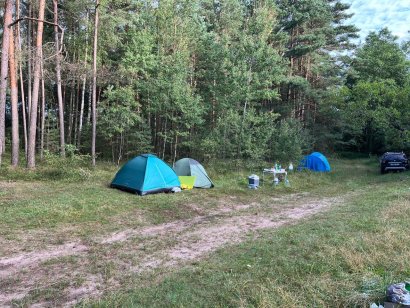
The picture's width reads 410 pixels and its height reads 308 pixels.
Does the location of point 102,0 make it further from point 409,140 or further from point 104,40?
point 409,140

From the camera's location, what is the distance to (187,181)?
11.2 m

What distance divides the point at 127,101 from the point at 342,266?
13340mm

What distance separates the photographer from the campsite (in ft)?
13.2

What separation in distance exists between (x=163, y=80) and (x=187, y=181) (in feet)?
21.3

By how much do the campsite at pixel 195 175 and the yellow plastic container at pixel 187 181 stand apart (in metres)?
0.03

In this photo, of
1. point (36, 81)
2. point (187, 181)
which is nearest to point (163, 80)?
point (36, 81)

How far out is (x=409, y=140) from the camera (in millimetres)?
19516

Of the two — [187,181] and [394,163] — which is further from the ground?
[394,163]

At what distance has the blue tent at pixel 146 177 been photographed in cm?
968

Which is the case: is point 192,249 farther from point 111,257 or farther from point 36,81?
point 36,81

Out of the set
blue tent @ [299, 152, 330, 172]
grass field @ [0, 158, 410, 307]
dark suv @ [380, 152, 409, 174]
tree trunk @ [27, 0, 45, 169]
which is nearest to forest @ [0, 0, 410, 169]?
tree trunk @ [27, 0, 45, 169]

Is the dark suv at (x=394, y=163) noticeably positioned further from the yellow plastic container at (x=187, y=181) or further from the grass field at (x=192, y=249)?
the yellow plastic container at (x=187, y=181)

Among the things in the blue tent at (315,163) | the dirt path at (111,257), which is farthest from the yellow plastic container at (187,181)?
the blue tent at (315,163)

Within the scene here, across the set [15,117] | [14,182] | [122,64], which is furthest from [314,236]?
[122,64]
